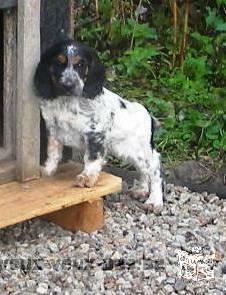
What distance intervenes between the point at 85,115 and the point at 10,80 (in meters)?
0.44

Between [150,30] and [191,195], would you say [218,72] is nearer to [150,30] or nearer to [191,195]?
[150,30]

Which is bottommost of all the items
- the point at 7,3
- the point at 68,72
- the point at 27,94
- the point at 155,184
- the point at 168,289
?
the point at 168,289

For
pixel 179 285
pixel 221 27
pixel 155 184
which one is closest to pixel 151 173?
pixel 155 184

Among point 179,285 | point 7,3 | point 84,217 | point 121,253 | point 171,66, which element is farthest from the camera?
point 171,66

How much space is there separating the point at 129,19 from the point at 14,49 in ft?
10.6

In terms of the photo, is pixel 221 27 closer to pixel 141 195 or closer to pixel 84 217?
pixel 141 195

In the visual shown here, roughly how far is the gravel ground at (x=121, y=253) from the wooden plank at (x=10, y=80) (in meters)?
0.46

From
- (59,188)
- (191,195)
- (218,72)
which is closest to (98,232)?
(59,188)

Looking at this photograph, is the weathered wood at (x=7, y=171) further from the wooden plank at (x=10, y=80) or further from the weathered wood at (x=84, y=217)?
the weathered wood at (x=84, y=217)

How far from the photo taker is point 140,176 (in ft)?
20.0

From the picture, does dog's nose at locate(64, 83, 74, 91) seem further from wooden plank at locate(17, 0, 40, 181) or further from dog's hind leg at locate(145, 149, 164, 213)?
dog's hind leg at locate(145, 149, 164, 213)

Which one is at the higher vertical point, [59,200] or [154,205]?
[59,200]

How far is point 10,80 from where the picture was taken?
5.46 meters

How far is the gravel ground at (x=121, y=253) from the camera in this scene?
499 centimetres
